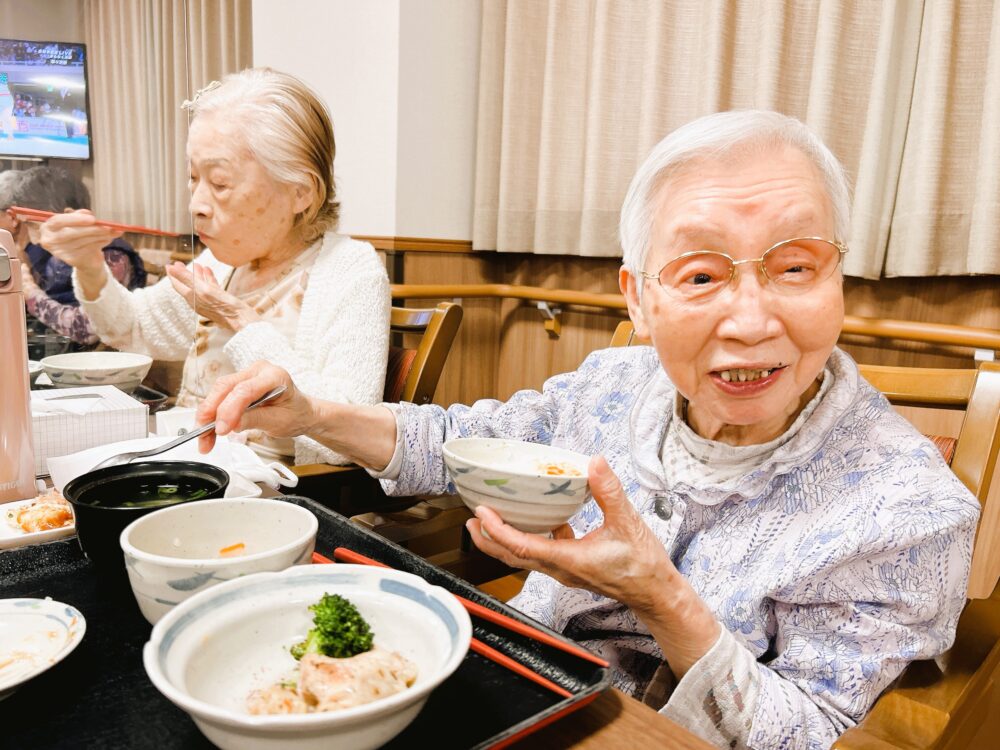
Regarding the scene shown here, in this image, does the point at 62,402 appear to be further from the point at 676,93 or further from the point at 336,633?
the point at 676,93

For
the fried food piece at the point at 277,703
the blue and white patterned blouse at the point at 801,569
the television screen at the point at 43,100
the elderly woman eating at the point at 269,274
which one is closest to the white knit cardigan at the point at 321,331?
the elderly woman eating at the point at 269,274

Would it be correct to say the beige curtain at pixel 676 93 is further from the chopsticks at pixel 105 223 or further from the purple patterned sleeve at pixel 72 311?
the purple patterned sleeve at pixel 72 311

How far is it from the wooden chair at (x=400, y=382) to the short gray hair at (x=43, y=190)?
754 mm

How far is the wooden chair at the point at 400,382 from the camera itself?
1320 millimetres

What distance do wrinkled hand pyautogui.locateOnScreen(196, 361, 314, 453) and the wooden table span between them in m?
0.64

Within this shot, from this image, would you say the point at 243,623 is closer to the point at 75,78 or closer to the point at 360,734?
the point at 360,734

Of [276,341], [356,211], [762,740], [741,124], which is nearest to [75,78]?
[276,341]

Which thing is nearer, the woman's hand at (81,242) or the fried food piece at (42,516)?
the fried food piece at (42,516)

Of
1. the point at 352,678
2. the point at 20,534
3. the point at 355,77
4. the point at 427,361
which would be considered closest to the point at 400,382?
the point at 427,361

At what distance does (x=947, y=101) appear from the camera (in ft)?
5.82

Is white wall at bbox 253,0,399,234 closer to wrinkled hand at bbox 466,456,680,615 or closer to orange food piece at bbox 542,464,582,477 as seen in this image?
orange food piece at bbox 542,464,582,477

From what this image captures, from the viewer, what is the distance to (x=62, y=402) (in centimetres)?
124

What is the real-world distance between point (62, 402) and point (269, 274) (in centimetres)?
80

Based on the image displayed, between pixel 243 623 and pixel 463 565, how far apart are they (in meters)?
1.30
